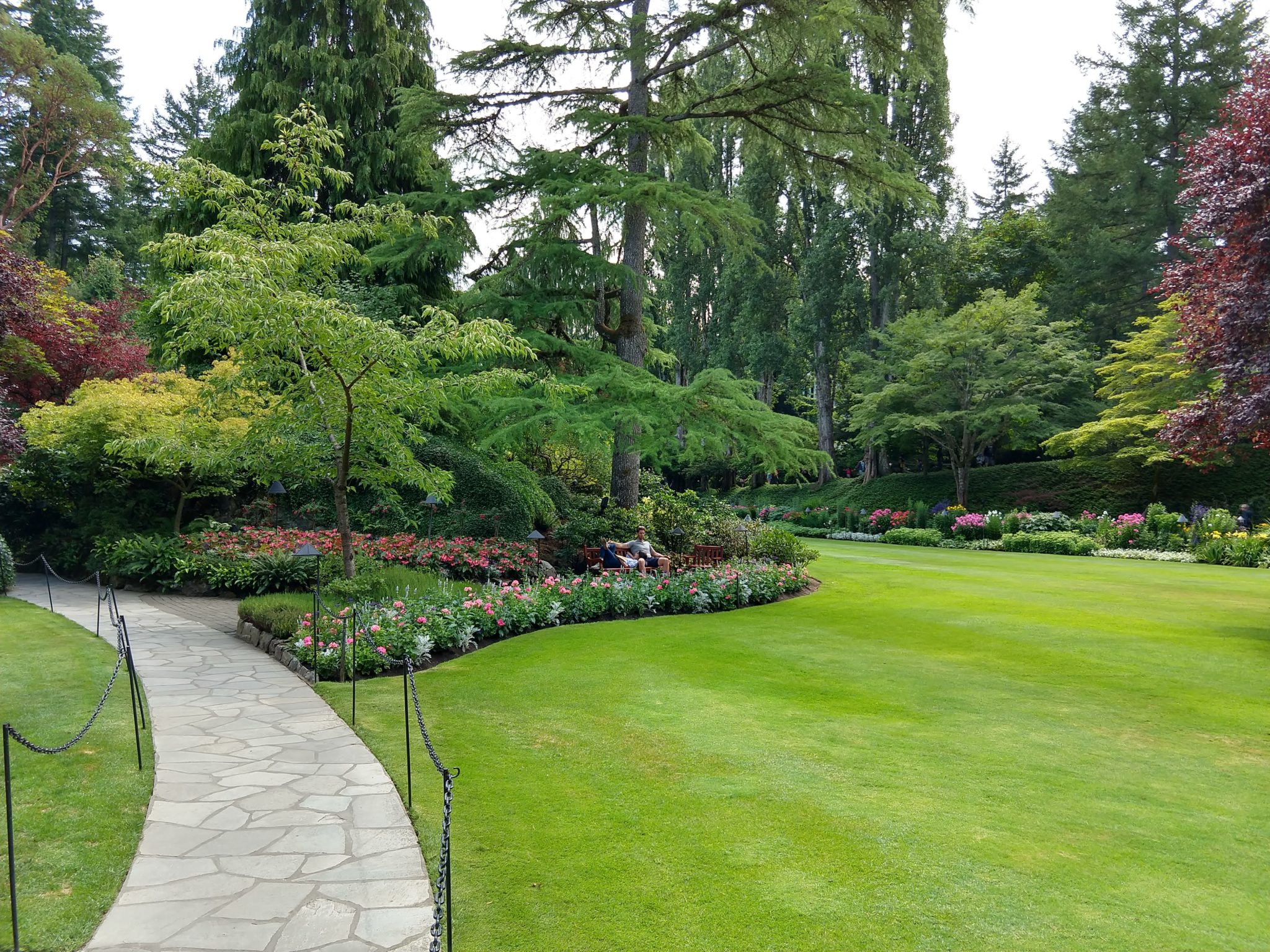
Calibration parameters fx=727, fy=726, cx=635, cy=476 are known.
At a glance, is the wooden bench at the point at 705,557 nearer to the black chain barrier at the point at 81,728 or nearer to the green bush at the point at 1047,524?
the black chain barrier at the point at 81,728

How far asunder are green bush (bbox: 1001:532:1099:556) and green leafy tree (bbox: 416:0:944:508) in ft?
38.2

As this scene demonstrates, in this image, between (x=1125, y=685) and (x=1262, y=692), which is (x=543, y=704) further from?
(x=1262, y=692)

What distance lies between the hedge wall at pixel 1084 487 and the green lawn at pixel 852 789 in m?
17.1

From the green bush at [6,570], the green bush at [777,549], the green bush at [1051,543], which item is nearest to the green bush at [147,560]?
the green bush at [6,570]

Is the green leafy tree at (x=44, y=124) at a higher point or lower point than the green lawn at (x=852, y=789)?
higher

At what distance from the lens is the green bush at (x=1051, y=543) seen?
20406 mm

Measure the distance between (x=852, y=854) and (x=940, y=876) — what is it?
0.41 metres

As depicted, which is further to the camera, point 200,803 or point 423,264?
point 423,264

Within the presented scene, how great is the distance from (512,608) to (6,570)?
960cm

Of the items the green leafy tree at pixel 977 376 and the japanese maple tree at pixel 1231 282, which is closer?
the japanese maple tree at pixel 1231 282

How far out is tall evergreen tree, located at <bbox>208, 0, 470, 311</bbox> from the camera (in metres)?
17.5

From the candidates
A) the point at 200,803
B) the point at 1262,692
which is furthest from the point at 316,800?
the point at 1262,692

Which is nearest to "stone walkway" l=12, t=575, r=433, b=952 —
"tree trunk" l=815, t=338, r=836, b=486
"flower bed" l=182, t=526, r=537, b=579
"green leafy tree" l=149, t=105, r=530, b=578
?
"green leafy tree" l=149, t=105, r=530, b=578

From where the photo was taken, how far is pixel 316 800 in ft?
14.0
